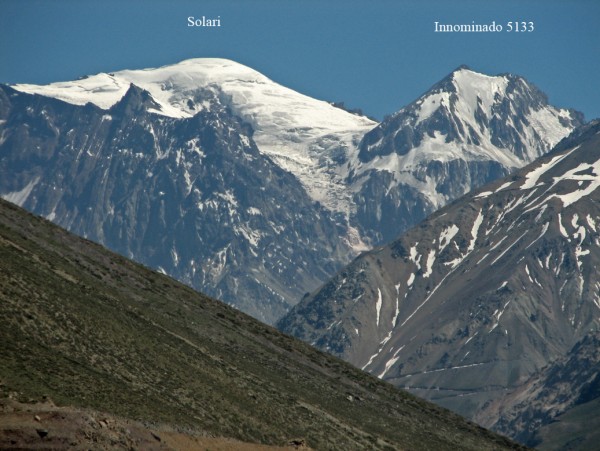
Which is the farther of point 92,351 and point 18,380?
point 92,351

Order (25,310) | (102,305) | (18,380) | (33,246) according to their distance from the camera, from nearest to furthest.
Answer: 1. (18,380)
2. (25,310)
3. (102,305)
4. (33,246)

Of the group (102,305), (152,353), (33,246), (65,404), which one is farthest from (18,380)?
(33,246)

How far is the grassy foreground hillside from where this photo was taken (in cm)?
11394

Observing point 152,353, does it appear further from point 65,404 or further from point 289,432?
point 65,404

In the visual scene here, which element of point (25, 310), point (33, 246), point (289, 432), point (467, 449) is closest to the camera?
point (25, 310)

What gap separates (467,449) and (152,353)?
63164 millimetres

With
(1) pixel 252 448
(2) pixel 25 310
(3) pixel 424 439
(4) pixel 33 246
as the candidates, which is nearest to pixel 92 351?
(2) pixel 25 310

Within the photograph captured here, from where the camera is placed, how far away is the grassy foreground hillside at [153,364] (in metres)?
114

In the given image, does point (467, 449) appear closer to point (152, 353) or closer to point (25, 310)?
point (152, 353)

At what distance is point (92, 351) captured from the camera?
12850 cm

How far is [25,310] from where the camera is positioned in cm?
12681

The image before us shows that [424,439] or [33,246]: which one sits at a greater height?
[33,246]

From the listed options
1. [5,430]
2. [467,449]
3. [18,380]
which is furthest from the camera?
[467,449]

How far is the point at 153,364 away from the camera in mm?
137625
